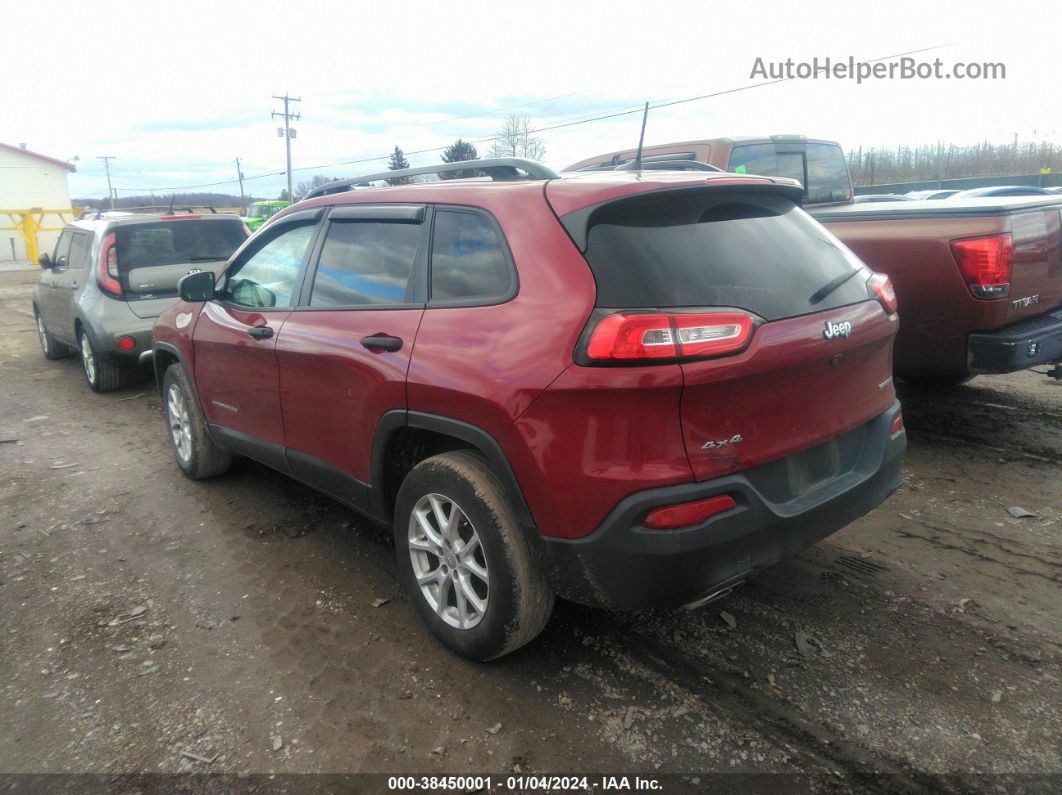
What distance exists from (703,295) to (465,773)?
5.56ft

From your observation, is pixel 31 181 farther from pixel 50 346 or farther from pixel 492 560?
pixel 492 560

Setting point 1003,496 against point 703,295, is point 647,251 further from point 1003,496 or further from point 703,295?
point 1003,496

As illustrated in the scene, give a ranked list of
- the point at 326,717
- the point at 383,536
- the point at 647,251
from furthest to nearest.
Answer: the point at 383,536 < the point at 326,717 < the point at 647,251

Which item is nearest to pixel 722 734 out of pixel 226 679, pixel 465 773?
pixel 465 773

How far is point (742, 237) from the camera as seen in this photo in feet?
9.20

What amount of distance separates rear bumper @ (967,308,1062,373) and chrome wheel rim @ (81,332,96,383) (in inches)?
306

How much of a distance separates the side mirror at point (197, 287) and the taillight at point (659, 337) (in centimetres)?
298

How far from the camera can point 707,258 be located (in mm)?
2650

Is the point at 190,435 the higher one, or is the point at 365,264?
the point at 365,264

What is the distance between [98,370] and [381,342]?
20.1 feet

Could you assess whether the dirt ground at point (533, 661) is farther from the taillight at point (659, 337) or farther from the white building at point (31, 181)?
Answer: the white building at point (31, 181)

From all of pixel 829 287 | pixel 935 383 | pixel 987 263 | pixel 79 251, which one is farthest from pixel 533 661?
pixel 79 251

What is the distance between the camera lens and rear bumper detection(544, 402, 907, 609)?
2436 millimetres

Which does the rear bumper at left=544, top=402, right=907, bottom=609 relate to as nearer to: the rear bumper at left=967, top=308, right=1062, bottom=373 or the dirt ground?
the dirt ground
